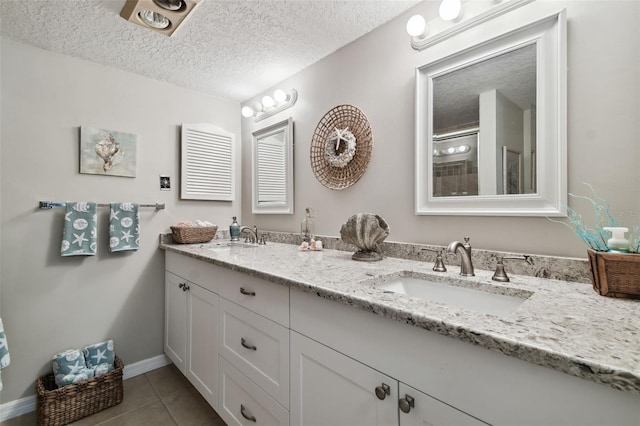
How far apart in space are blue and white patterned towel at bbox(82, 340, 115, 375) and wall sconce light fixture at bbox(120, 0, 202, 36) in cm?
195

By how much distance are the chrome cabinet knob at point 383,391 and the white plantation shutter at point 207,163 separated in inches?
80.9

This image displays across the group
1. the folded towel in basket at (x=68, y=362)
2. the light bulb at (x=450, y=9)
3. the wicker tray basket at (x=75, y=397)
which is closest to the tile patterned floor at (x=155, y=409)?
the wicker tray basket at (x=75, y=397)

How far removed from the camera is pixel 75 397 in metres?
1.62

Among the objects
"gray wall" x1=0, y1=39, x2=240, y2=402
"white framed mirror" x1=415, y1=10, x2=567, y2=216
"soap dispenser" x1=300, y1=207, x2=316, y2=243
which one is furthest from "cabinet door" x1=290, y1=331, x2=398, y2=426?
"gray wall" x1=0, y1=39, x2=240, y2=402

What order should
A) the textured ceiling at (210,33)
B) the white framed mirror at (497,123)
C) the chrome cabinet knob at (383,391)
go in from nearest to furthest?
the chrome cabinet knob at (383,391)
the white framed mirror at (497,123)
the textured ceiling at (210,33)

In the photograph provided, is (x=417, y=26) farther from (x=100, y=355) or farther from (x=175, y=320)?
(x=100, y=355)

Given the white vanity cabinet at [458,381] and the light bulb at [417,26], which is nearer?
the white vanity cabinet at [458,381]

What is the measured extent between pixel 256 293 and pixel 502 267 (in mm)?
941

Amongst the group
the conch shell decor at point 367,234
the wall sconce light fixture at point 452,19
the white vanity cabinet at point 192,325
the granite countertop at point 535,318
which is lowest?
the white vanity cabinet at point 192,325

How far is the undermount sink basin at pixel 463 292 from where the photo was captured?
3.05 feet

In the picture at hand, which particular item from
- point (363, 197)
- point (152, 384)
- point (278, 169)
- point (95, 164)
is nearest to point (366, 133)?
point (363, 197)

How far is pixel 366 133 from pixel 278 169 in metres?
0.86

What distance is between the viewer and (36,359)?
67.9 inches

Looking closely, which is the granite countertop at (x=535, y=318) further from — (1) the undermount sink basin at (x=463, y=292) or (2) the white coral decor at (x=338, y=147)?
(2) the white coral decor at (x=338, y=147)
